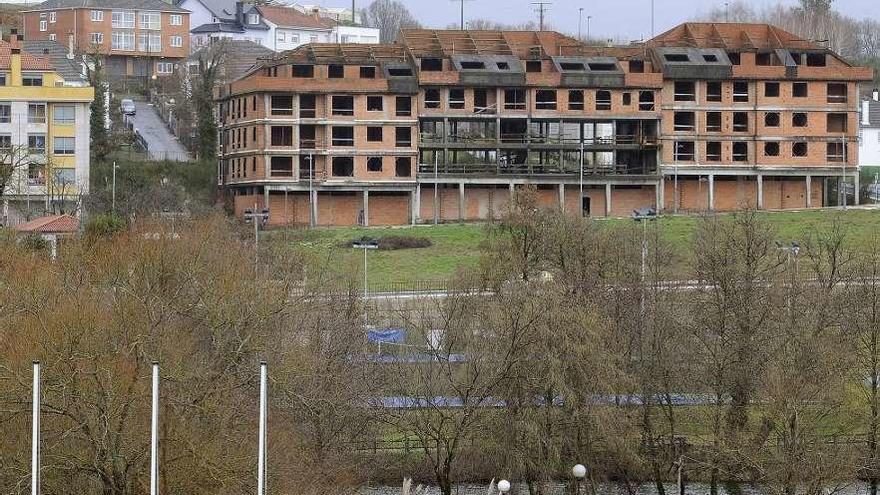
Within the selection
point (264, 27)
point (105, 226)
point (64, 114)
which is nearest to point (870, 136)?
point (264, 27)

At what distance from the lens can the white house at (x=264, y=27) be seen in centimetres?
15950

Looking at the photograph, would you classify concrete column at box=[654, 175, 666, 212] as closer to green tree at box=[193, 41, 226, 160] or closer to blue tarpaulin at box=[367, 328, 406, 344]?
green tree at box=[193, 41, 226, 160]

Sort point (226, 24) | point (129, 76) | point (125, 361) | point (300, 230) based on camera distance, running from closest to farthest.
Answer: point (125, 361) → point (300, 230) → point (129, 76) → point (226, 24)

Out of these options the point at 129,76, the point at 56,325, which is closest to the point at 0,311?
the point at 56,325

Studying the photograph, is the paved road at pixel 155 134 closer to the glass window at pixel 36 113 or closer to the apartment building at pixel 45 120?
the apartment building at pixel 45 120

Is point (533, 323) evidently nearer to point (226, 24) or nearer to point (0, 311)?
point (0, 311)

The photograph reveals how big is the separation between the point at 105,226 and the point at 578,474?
28.3 meters

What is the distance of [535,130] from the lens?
106 m

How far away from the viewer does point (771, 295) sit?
5934 centimetres

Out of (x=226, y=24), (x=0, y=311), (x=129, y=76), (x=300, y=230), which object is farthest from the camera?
(x=226, y=24)

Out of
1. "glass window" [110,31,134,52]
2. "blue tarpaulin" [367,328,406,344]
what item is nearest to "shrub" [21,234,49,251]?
"blue tarpaulin" [367,328,406,344]

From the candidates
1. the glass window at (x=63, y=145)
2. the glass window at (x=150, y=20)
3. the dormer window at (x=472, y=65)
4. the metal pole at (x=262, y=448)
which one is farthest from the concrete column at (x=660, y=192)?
the metal pole at (x=262, y=448)

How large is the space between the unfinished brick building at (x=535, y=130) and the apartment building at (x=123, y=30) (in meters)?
41.8

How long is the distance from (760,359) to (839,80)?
51.1 meters
